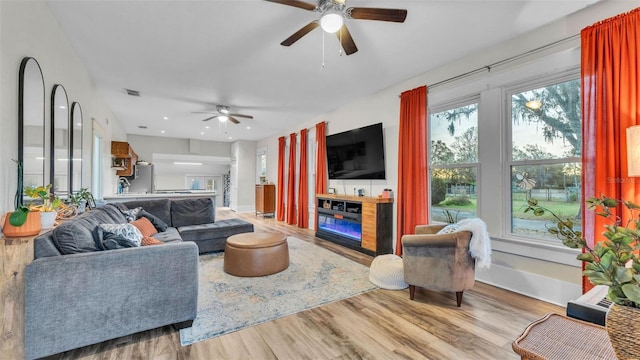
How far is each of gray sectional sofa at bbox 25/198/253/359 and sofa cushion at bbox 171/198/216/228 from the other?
219 cm

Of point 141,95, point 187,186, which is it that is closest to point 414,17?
point 141,95

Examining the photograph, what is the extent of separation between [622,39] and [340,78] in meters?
2.81

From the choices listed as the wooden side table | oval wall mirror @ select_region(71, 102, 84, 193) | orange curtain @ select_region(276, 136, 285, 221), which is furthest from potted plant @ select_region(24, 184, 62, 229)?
orange curtain @ select_region(276, 136, 285, 221)

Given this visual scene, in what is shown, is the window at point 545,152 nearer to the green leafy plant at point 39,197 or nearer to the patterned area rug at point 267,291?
the patterned area rug at point 267,291

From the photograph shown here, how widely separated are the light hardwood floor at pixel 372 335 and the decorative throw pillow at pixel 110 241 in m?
0.67

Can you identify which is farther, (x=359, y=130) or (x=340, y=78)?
(x=359, y=130)

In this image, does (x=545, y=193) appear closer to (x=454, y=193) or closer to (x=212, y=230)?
(x=454, y=193)

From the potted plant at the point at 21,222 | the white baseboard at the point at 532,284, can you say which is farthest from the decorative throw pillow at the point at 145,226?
the white baseboard at the point at 532,284

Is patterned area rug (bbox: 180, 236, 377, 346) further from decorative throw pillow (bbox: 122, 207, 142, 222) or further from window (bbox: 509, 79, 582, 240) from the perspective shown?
window (bbox: 509, 79, 582, 240)

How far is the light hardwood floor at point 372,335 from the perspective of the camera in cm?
181

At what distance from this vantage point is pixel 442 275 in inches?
95.7

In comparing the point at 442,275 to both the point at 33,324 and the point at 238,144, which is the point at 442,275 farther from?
the point at 238,144

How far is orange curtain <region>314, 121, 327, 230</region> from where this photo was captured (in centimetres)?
575

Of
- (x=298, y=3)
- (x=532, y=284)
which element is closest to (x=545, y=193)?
(x=532, y=284)
